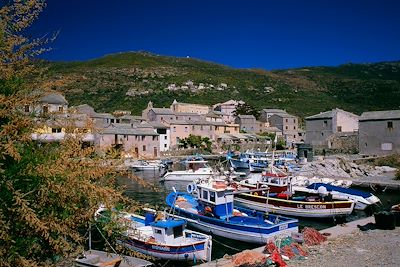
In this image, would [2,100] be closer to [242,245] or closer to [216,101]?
[242,245]

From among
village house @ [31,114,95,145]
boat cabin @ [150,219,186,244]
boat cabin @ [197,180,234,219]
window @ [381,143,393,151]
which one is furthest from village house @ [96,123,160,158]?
village house @ [31,114,95,145]

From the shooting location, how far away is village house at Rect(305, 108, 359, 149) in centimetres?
6950

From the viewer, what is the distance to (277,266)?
43.3ft

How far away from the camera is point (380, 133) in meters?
54.9

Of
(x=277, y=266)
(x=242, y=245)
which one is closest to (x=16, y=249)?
(x=277, y=266)

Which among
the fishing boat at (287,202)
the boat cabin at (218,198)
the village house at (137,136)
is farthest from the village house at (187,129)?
the boat cabin at (218,198)

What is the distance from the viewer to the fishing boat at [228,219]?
20281 mm

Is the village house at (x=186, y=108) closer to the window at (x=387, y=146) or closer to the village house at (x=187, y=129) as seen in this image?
the village house at (x=187, y=129)

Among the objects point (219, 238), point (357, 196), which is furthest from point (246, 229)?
point (357, 196)

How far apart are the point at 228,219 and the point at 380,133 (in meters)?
41.4

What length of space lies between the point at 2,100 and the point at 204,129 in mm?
86878

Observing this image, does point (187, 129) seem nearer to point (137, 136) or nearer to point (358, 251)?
point (137, 136)

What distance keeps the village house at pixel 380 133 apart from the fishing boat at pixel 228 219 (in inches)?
1513

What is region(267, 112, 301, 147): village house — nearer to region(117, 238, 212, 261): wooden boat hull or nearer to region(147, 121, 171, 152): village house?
region(147, 121, 171, 152): village house
